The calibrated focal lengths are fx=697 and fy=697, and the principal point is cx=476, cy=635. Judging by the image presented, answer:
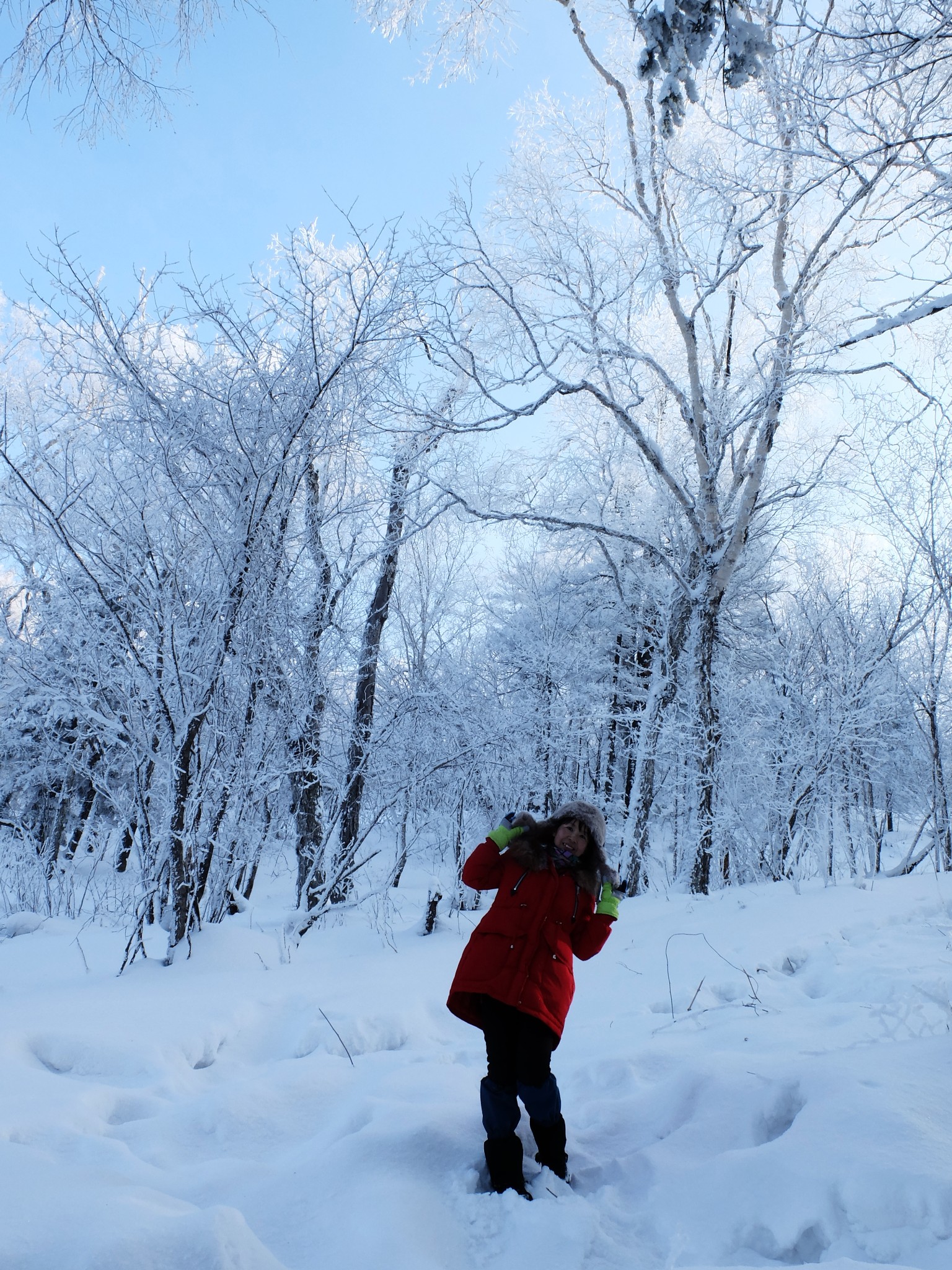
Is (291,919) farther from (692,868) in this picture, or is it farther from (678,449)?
(678,449)

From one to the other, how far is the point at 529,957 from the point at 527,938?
6 cm

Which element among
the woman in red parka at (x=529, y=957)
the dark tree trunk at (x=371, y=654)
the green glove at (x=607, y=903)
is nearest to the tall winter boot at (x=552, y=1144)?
the woman in red parka at (x=529, y=957)

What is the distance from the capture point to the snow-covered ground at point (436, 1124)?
1770 millimetres

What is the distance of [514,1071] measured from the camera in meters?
2.40

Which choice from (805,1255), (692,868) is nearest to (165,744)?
(805,1255)

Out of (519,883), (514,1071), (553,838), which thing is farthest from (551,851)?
(514,1071)

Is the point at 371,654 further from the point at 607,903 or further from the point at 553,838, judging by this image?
the point at 607,903

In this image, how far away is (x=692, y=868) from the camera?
907 centimetres

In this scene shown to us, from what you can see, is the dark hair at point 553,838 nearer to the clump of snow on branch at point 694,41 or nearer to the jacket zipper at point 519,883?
the jacket zipper at point 519,883

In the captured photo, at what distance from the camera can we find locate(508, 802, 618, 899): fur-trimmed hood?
2650mm

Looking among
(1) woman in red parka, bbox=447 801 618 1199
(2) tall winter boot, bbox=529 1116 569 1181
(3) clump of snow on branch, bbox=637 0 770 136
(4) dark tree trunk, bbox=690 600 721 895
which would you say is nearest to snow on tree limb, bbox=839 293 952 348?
(3) clump of snow on branch, bbox=637 0 770 136

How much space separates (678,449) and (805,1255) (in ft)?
36.3

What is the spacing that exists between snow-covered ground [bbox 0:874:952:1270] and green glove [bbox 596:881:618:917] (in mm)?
675

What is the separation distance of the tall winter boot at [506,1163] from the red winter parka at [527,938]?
35 cm
